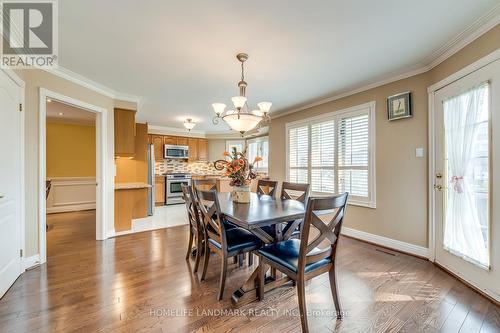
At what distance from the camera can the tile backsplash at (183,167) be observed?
7035mm

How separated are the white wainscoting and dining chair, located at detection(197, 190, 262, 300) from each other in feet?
17.6

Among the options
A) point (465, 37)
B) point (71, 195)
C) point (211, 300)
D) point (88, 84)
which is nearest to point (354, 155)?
point (465, 37)

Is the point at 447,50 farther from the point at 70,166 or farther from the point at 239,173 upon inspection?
the point at 70,166

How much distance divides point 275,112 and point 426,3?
11.2ft

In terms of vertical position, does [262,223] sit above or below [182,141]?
below

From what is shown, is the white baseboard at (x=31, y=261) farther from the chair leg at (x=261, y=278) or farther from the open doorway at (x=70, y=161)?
the chair leg at (x=261, y=278)

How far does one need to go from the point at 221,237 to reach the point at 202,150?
5.86 metres

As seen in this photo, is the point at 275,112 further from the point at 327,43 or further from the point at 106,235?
the point at 106,235

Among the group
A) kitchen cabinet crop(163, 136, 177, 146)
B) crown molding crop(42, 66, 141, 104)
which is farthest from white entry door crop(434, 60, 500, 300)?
kitchen cabinet crop(163, 136, 177, 146)

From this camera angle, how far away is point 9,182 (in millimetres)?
2113

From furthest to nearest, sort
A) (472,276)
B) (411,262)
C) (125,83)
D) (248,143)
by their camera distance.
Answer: (248,143)
(125,83)
(411,262)
(472,276)

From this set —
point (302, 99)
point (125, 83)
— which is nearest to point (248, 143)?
point (302, 99)

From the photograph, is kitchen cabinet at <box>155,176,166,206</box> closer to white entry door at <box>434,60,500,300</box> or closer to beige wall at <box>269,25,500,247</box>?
beige wall at <box>269,25,500,247</box>

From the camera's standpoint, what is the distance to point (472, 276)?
211 centimetres
